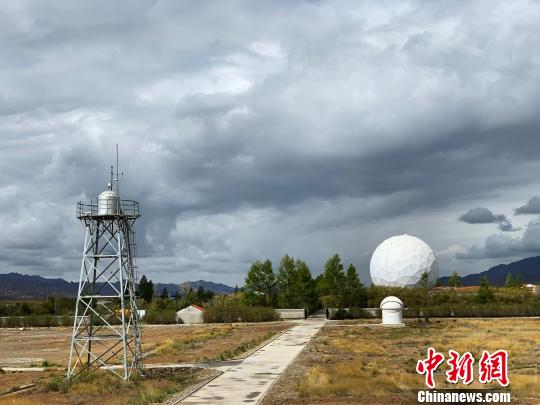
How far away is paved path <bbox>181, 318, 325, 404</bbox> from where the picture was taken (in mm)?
23625

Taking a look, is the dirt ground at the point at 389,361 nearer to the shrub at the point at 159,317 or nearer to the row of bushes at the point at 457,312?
the row of bushes at the point at 457,312

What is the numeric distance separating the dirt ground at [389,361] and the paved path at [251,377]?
25.7 inches

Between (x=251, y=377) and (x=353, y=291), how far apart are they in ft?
195

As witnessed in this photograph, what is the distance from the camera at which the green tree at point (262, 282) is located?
304ft

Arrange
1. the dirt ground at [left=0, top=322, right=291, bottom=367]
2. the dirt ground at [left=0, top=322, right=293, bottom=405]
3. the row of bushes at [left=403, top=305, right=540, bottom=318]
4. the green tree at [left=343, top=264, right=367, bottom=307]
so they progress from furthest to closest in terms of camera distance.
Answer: the green tree at [left=343, top=264, right=367, bottom=307], the row of bushes at [left=403, top=305, right=540, bottom=318], the dirt ground at [left=0, top=322, right=291, bottom=367], the dirt ground at [left=0, top=322, right=293, bottom=405]

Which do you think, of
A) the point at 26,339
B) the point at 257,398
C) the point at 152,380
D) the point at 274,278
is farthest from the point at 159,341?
the point at 274,278

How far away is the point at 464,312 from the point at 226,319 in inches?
1134

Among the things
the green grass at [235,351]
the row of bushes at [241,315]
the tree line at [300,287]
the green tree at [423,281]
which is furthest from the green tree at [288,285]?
the green grass at [235,351]

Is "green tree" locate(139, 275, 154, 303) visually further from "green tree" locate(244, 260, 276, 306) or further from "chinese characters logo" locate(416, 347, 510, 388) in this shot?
"chinese characters logo" locate(416, 347, 510, 388)

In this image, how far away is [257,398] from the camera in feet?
76.7

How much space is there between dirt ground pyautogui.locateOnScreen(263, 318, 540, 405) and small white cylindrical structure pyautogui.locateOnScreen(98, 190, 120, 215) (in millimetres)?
11560

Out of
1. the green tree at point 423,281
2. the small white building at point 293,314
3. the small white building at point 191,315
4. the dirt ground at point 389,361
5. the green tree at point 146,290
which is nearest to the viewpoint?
the dirt ground at point 389,361

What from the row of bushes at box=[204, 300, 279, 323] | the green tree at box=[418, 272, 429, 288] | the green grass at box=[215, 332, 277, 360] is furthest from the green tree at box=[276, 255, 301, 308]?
the green grass at box=[215, 332, 277, 360]

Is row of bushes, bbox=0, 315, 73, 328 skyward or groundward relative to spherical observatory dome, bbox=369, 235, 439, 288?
groundward
